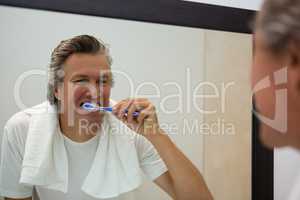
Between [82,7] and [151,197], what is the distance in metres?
0.51

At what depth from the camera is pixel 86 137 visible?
85cm

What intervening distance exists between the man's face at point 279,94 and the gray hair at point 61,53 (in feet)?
1.33

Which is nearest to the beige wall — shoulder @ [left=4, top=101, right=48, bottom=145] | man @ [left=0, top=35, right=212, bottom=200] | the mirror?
the mirror

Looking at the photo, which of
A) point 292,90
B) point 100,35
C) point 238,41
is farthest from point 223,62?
point 292,90

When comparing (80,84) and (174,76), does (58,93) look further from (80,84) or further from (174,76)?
(174,76)

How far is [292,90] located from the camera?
0.51 metres

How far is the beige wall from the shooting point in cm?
98

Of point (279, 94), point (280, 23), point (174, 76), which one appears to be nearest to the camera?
point (280, 23)

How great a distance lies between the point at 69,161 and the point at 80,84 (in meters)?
0.19

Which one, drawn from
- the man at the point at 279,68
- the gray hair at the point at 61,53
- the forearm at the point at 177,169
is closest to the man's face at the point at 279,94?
the man at the point at 279,68

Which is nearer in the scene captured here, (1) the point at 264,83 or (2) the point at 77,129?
(1) the point at 264,83

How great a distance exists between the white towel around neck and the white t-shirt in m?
0.01

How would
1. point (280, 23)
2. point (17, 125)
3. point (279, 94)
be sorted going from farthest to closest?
point (17, 125) < point (279, 94) < point (280, 23)

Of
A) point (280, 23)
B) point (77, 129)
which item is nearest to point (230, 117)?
point (77, 129)
